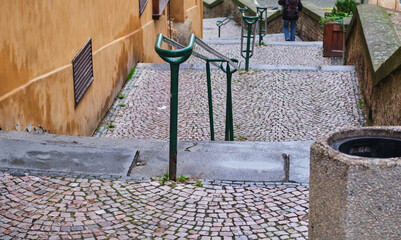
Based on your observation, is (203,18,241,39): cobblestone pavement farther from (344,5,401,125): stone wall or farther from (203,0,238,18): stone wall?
(344,5,401,125): stone wall

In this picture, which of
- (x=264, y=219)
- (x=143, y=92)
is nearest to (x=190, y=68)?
(x=143, y=92)

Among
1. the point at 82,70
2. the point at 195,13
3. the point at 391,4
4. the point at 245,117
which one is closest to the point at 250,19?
the point at 245,117

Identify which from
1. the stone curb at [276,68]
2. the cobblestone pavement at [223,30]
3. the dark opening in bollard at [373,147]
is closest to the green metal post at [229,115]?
the dark opening in bollard at [373,147]

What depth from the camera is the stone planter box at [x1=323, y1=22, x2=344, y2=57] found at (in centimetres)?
1234

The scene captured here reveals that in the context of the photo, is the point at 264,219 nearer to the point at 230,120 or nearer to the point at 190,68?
the point at 230,120

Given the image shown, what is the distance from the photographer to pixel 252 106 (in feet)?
26.8

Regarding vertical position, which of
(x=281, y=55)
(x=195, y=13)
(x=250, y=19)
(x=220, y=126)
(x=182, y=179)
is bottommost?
(x=220, y=126)

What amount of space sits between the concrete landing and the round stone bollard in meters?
1.47

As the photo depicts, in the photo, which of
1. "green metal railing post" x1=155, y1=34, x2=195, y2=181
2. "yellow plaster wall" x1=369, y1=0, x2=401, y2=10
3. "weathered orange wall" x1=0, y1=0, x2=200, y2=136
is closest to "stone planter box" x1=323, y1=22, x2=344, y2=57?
"yellow plaster wall" x1=369, y1=0, x2=401, y2=10

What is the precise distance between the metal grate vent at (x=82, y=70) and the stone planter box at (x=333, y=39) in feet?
21.5

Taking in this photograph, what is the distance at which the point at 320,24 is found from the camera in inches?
630

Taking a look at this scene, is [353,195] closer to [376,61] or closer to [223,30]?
[376,61]

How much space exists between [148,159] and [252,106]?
160 inches

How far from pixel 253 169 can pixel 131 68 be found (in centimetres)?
631
